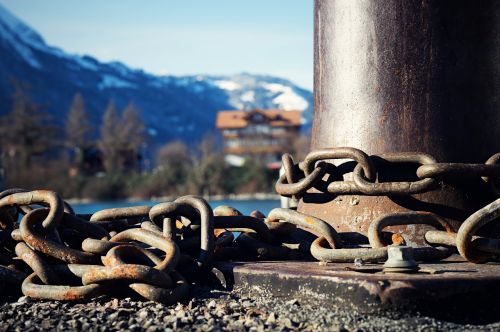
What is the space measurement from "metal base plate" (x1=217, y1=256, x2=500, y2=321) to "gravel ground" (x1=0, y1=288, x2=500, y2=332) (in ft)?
0.12

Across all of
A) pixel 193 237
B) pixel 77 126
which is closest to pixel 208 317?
pixel 193 237

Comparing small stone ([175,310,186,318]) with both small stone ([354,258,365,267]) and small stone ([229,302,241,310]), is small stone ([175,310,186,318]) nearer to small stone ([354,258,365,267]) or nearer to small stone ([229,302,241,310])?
small stone ([229,302,241,310])

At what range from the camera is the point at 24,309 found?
2979mm

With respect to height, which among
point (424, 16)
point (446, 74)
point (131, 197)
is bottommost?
point (131, 197)

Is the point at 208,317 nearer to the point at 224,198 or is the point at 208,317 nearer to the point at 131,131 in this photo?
the point at 224,198

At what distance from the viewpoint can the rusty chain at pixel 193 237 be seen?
3.00m

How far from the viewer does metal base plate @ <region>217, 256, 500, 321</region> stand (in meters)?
2.66

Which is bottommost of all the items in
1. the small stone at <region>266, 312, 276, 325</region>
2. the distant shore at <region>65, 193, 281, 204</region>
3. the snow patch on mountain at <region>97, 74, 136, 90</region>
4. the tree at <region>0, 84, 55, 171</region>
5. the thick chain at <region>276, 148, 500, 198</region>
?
the distant shore at <region>65, 193, 281, 204</region>

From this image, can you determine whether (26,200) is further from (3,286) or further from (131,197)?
(131,197)

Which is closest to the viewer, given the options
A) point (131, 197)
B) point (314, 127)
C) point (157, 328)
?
point (157, 328)

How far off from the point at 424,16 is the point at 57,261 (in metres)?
1.96

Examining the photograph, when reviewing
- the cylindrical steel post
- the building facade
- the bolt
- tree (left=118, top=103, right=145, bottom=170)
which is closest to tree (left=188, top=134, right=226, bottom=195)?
tree (left=118, top=103, right=145, bottom=170)

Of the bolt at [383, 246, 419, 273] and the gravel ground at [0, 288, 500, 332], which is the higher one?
the bolt at [383, 246, 419, 273]

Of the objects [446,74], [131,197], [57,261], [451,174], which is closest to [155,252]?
[57,261]
